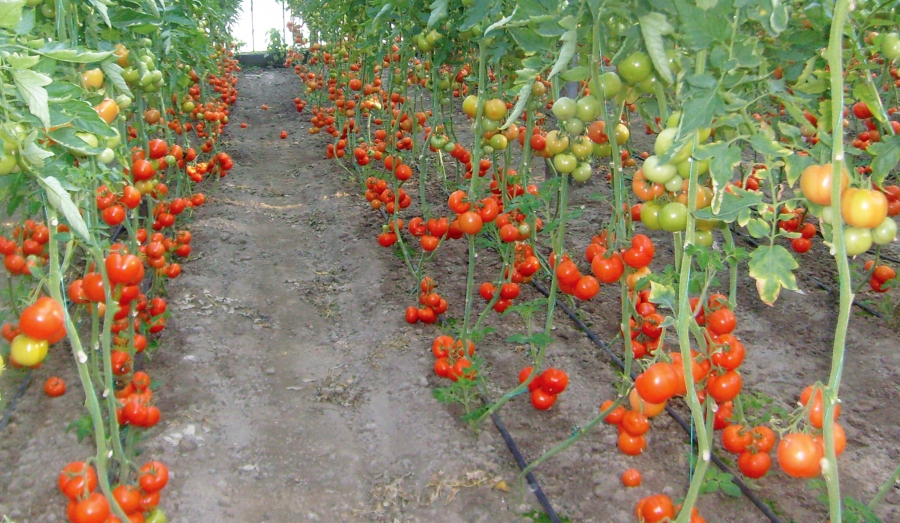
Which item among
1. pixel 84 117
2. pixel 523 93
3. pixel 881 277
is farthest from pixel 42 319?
pixel 881 277

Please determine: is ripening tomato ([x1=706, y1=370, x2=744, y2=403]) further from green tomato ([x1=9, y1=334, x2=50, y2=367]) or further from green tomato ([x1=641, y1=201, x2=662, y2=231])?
green tomato ([x1=9, y1=334, x2=50, y2=367])

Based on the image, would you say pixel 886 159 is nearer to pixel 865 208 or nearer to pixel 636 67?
pixel 865 208


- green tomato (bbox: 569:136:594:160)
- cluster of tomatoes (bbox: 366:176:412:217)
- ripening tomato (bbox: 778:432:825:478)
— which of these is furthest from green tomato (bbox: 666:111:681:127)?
cluster of tomatoes (bbox: 366:176:412:217)

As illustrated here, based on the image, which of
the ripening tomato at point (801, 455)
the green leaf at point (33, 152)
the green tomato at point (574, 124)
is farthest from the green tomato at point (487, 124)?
the ripening tomato at point (801, 455)

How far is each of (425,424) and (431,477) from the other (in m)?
0.30

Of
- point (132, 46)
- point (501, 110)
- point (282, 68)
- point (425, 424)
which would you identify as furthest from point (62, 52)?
point (282, 68)

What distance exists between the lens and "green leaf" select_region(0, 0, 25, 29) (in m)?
1.00

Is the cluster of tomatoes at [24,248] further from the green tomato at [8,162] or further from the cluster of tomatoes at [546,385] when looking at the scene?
the cluster of tomatoes at [546,385]

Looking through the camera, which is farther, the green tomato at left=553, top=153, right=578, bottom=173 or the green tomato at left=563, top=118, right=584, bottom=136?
the green tomato at left=553, top=153, right=578, bottom=173

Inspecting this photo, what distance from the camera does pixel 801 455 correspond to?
979mm

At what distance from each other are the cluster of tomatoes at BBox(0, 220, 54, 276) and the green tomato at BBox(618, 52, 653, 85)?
202 cm

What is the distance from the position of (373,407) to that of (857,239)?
2.11 m

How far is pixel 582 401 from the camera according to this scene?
2.65 m

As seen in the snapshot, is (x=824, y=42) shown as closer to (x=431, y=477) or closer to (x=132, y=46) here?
(x=431, y=477)
